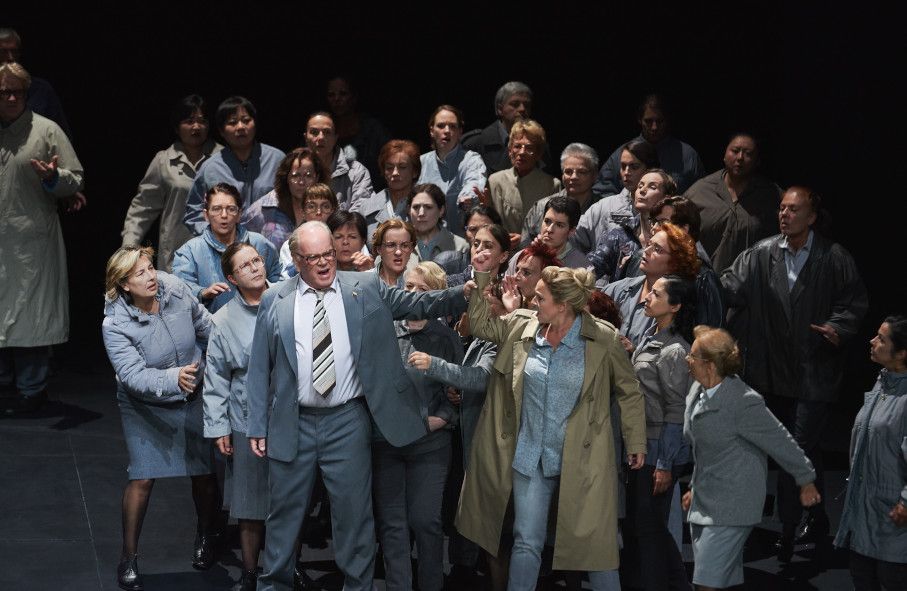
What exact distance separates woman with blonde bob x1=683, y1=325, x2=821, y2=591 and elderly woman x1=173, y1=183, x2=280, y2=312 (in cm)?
223

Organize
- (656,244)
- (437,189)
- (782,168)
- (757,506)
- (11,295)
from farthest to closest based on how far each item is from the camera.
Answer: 1. (782,168)
2. (11,295)
3. (437,189)
4. (656,244)
5. (757,506)

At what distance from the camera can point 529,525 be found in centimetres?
519

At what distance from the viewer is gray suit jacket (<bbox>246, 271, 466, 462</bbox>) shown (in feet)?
17.4

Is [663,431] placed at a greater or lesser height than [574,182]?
lesser

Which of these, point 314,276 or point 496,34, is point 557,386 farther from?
point 496,34

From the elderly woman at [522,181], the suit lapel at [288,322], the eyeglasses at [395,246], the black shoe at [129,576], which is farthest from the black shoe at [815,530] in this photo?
the black shoe at [129,576]

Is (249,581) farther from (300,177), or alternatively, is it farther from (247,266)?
(300,177)

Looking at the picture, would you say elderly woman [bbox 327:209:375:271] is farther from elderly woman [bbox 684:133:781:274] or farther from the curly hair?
elderly woman [bbox 684:133:781:274]

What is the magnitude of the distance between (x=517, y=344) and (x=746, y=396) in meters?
0.88

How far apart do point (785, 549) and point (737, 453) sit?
1282 millimetres

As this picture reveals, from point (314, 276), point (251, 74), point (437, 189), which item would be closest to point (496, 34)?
point (251, 74)

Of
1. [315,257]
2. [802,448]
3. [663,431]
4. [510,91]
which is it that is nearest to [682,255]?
[663,431]

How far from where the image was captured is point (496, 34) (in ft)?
30.8

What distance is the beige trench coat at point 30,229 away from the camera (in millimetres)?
7734
